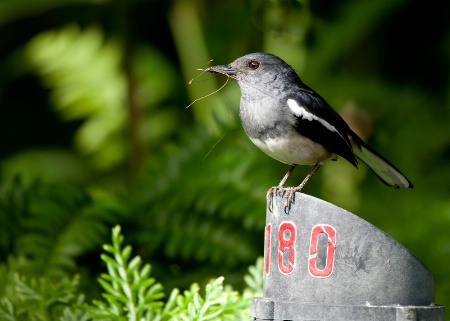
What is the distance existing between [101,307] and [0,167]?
3297 millimetres

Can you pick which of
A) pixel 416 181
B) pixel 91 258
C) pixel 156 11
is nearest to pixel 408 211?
pixel 416 181

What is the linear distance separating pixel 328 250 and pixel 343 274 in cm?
6

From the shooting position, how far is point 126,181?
Answer: 4.70 meters

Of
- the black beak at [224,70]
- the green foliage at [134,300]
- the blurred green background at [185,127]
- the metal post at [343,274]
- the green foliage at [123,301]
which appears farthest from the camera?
the blurred green background at [185,127]

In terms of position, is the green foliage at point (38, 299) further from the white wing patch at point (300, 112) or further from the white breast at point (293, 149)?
the white wing patch at point (300, 112)

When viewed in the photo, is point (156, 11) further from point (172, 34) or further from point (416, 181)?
point (416, 181)


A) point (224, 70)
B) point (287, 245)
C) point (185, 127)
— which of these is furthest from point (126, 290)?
point (185, 127)

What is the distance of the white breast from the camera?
6.60 ft

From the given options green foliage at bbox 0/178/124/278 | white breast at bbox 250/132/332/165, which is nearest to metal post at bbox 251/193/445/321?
white breast at bbox 250/132/332/165

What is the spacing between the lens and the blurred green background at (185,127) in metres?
3.33

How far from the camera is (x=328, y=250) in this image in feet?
5.48

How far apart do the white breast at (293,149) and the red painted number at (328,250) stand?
381 mm

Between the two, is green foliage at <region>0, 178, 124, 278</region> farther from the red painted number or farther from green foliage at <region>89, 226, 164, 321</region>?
the red painted number

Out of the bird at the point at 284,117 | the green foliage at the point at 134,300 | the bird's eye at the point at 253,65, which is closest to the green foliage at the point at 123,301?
the green foliage at the point at 134,300
